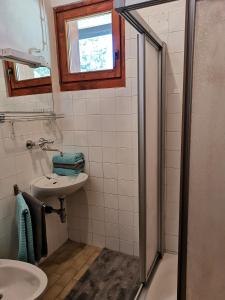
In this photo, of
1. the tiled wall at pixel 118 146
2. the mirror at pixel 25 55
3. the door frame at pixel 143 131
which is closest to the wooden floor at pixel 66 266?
the tiled wall at pixel 118 146

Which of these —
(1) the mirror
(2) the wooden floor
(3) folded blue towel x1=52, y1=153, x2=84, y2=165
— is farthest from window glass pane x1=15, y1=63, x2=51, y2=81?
(2) the wooden floor

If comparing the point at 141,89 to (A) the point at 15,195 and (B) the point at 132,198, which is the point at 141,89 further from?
(A) the point at 15,195

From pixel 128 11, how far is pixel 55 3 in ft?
4.68

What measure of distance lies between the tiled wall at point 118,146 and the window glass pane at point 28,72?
28cm

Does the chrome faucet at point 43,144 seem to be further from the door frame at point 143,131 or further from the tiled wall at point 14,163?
the door frame at point 143,131

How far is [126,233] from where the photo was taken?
2.12 m

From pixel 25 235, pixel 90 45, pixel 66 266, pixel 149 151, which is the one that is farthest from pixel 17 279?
pixel 90 45

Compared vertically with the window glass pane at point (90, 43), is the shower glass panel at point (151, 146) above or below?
below

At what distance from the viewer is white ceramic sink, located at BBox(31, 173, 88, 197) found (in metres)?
1.83

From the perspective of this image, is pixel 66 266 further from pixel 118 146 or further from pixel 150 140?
pixel 150 140

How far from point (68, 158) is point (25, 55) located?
0.95 m

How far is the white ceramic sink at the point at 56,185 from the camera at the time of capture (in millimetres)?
1835

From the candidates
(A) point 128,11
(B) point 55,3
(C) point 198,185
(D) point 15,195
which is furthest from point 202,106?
(B) point 55,3

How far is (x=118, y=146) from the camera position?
78.6 inches
